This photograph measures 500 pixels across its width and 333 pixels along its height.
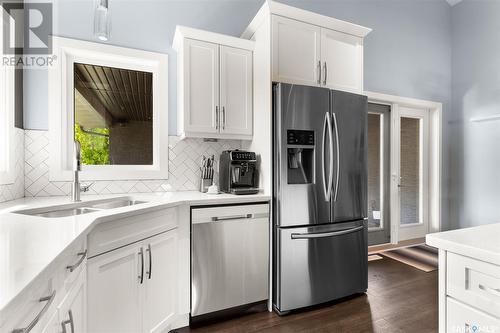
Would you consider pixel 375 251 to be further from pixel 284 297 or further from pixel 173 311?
pixel 173 311

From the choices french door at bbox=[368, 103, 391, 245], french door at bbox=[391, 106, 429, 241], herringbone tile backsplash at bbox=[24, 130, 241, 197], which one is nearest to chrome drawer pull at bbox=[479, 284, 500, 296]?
herringbone tile backsplash at bbox=[24, 130, 241, 197]

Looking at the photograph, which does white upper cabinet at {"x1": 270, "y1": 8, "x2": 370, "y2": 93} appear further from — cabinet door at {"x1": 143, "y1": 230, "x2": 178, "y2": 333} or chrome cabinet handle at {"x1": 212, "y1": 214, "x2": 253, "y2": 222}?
cabinet door at {"x1": 143, "y1": 230, "x2": 178, "y2": 333}

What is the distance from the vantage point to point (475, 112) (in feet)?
13.0

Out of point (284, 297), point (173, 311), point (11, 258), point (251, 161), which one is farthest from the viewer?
point (251, 161)

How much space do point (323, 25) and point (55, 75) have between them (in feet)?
7.69

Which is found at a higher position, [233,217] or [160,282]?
[233,217]

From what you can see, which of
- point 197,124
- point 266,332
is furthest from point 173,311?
point 197,124

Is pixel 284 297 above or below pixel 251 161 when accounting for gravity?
below

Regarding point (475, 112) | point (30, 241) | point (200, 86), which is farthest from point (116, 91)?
point (475, 112)

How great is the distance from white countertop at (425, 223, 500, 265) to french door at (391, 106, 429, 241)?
2.92 meters

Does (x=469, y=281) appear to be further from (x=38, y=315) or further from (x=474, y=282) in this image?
(x=38, y=315)

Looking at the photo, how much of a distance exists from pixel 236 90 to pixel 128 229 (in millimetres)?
1496

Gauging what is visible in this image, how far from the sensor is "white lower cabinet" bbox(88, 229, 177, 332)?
4.53ft

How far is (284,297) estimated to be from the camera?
6.97ft
